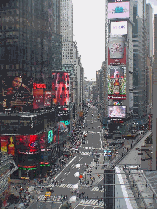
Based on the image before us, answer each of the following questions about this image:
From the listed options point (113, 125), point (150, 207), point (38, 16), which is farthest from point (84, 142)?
point (150, 207)

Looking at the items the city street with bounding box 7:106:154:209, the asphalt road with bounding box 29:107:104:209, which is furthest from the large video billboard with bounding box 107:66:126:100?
the city street with bounding box 7:106:154:209

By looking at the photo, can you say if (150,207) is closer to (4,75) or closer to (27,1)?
(4,75)

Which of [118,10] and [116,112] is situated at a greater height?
[118,10]

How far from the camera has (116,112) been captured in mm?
113250

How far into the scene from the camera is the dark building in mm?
62469

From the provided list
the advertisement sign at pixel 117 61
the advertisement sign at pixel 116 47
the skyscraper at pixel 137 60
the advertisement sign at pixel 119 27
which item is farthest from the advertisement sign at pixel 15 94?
the skyscraper at pixel 137 60

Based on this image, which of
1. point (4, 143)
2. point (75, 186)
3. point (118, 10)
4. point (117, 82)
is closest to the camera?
point (75, 186)

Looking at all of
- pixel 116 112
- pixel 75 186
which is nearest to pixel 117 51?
pixel 116 112

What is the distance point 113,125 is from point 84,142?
17.9 m

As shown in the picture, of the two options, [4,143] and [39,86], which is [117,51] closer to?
[39,86]

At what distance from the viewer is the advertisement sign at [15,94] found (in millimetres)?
67625

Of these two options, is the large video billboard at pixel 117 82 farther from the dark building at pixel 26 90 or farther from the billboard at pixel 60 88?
the dark building at pixel 26 90

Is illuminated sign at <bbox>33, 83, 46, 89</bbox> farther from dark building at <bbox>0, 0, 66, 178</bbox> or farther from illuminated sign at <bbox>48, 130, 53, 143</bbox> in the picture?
illuminated sign at <bbox>48, 130, 53, 143</bbox>

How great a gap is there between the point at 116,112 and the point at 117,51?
20.7 meters
